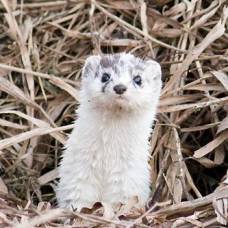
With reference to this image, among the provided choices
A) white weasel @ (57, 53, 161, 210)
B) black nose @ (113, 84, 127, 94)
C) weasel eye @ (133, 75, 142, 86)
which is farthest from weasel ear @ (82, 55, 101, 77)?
black nose @ (113, 84, 127, 94)

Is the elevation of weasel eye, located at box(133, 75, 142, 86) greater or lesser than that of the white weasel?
greater

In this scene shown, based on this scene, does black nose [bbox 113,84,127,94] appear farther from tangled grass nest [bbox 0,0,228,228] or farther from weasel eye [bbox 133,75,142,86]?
tangled grass nest [bbox 0,0,228,228]

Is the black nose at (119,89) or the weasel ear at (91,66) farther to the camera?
the weasel ear at (91,66)

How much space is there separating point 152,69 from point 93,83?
16.0 inches

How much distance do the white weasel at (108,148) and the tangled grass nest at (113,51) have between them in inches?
8.2

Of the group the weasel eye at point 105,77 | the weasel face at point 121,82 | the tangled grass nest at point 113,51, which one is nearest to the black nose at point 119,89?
the weasel face at point 121,82

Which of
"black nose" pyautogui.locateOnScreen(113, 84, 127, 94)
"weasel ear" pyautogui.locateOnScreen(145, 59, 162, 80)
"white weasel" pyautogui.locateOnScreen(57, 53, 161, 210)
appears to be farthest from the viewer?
"weasel ear" pyautogui.locateOnScreen(145, 59, 162, 80)

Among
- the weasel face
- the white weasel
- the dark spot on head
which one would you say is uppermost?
the dark spot on head

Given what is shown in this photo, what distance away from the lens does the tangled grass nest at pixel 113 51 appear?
217 inches

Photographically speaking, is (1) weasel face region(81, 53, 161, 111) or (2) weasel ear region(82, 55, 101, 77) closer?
(1) weasel face region(81, 53, 161, 111)

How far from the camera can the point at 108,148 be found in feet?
16.5

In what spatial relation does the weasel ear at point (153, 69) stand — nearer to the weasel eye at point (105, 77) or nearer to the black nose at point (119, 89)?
the weasel eye at point (105, 77)

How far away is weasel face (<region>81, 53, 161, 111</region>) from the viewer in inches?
187

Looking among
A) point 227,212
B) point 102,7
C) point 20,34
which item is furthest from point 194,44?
point 227,212
